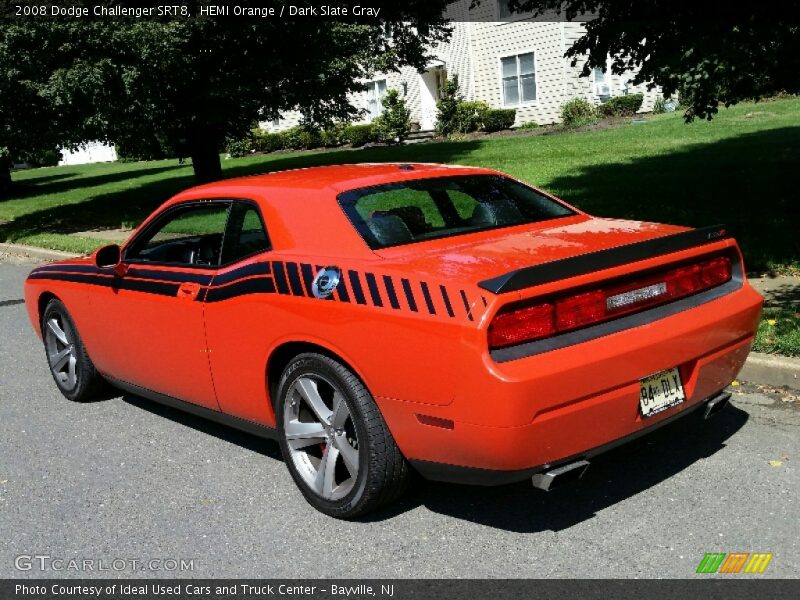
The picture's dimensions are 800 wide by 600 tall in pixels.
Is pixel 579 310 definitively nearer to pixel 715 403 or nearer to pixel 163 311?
pixel 715 403

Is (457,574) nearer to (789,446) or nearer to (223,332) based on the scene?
(223,332)

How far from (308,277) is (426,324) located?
79 cm

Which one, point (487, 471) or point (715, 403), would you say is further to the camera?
point (715, 403)

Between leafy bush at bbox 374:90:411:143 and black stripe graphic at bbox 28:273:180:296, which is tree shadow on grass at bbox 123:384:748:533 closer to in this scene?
black stripe graphic at bbox 28:273:180:296

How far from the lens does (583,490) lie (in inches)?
168

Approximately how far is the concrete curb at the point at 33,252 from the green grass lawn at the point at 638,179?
0.28 m

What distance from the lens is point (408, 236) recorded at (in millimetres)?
4281

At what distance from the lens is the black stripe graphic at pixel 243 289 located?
429 cm

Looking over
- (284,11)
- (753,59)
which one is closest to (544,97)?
(284,11)

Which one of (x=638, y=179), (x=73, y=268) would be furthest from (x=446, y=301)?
(x=638, y=179)

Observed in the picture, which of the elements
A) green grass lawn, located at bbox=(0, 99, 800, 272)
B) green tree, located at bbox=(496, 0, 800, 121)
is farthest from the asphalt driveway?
green tree, located at bbox=(496, 0, 800, 121)

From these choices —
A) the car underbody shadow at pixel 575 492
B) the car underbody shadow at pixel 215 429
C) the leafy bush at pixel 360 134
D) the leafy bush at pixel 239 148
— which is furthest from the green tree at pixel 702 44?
the leafy bush at pixel 239 148

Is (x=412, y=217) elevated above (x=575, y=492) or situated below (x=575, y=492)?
above

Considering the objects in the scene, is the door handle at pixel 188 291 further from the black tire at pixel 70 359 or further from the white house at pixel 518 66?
the white house at pixel 518 66
